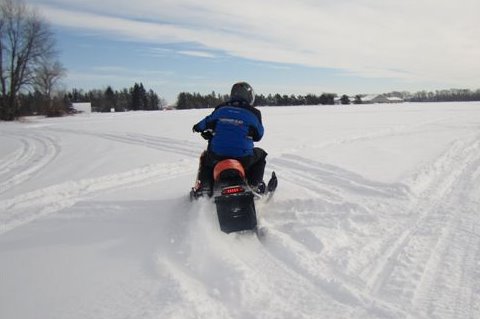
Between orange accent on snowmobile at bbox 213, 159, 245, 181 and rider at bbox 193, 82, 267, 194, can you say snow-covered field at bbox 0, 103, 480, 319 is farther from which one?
orange accent on snowmobile at bbox 213, 159, 245, 181

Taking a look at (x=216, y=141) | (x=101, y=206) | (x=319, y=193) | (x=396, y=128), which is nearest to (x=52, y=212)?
(x=101, y=206)

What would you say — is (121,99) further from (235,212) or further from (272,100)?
(235,212)

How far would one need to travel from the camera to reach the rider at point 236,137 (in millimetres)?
5406

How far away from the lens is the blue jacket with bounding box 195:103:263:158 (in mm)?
5398

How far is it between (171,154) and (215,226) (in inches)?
277

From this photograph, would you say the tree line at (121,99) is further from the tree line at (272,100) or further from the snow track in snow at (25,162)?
the snow track in snow at (25,162)

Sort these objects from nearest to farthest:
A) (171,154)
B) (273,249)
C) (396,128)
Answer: (273,249) → (171,154) → (396,128)

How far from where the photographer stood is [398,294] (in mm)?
3373

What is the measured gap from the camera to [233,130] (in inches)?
213

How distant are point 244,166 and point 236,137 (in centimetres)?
41

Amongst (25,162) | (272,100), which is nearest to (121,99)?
(272,100)

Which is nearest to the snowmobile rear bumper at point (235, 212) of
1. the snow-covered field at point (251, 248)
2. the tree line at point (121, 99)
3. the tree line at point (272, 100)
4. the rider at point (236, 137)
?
the snow-covered field at point (251, 248)

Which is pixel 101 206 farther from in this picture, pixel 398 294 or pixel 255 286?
pixel 398 294

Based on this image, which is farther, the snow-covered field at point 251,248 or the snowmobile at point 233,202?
the snowmobile at point 233,202
